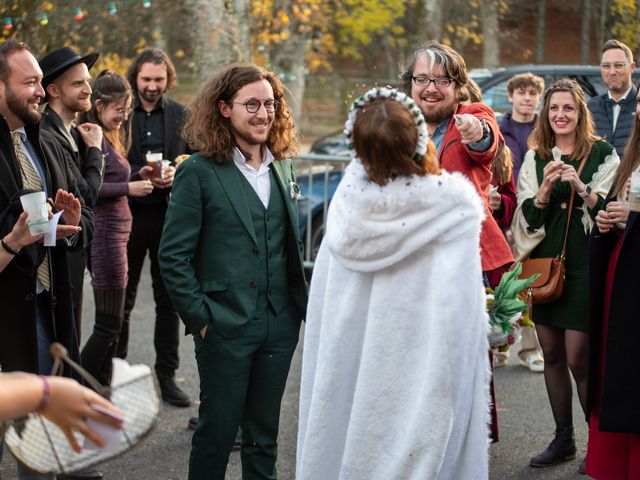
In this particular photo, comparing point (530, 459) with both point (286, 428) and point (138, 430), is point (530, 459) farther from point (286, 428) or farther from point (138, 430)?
point (138, 430)

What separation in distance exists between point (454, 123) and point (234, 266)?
1240 millimetres

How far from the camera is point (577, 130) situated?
6.01 m

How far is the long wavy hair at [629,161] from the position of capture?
515cm

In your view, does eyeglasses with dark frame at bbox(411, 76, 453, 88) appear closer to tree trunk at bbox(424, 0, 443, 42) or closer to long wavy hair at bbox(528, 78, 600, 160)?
long wavy hair at bbox(528, 78, 600, 160)

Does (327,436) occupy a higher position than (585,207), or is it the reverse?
(585,207)

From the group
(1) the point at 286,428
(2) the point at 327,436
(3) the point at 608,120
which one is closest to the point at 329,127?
(3) the point at 608,120

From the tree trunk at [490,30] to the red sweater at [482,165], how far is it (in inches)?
749

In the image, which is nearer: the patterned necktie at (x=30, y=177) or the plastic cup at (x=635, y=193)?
the plastic cup at (x=635, y=193)

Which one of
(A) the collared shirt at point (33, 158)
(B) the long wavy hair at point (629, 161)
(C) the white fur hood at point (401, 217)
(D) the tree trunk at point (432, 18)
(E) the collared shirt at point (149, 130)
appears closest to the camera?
(C) the white fur hood at point (401, 217)

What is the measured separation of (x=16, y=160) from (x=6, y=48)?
54 centimetres

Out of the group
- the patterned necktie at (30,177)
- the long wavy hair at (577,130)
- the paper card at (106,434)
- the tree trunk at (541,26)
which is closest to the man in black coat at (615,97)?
the long wavy hair at (577,130)

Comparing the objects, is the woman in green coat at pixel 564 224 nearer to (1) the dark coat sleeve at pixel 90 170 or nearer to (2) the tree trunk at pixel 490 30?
(1) the dark coat sleeve at pixel 90 170

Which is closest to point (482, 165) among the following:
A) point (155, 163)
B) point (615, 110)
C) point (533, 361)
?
point (155, 163)

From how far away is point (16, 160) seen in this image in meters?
4.79
